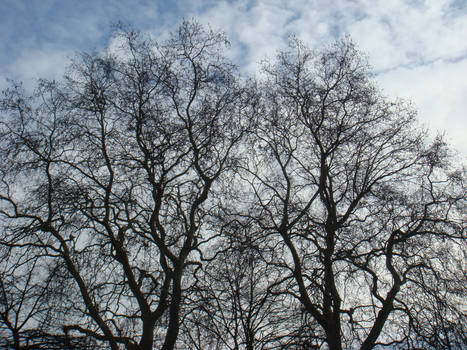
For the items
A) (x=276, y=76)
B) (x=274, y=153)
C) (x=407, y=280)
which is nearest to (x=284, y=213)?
(x=274, y=153)

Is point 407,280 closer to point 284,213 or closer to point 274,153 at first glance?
point 284,213

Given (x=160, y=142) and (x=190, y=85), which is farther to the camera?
(x=190, y=85)

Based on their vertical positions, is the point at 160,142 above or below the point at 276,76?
below

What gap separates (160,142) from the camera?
45.3 feet

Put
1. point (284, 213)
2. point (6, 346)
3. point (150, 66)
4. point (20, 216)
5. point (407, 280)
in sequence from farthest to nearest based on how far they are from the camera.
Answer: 1. point (150, 66)
2. point (284, 213)
3. point (20, 216)
4. point (407, 280)
5. point (6, 346)

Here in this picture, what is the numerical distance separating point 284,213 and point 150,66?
669cm

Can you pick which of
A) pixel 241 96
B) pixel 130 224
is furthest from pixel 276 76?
pixel 130 224

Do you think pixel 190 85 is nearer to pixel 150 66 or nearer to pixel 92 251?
pixel 150 66

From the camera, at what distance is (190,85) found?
14.8 metres

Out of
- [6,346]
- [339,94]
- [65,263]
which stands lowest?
[6,346]

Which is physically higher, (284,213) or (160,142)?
(160,142)

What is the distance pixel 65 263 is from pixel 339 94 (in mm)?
10357

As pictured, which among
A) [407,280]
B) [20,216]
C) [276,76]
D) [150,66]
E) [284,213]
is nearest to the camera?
[407,280]

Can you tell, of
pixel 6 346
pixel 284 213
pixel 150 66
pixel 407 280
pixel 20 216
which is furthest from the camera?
pixel 150 66
